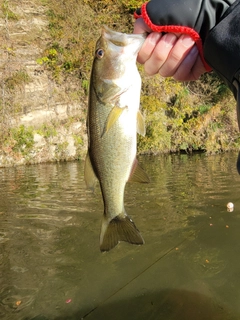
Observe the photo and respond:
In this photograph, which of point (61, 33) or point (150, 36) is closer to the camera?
Result: point (150, 36)

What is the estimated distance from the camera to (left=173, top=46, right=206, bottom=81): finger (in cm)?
165

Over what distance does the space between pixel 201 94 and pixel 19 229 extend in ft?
54.1

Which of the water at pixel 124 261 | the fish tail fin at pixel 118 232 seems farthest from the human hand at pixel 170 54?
the water at pixel 124 261

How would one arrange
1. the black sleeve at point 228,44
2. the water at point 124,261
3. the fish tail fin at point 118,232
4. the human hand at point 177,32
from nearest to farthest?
1. the black sleeve at point 228,44
2. the human hand at point 177,32
3. the fish tail fin at point 118,232
4. the water at point 124,261

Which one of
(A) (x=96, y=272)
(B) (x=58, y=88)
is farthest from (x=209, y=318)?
(B) (x=58, y=88)

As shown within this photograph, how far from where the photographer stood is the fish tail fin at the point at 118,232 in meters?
2.04

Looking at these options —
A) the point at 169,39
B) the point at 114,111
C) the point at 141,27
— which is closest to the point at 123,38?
the point at 141,27

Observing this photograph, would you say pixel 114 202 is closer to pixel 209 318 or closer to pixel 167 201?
pixel 209 318

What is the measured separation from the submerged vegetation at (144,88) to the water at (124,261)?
415 inches

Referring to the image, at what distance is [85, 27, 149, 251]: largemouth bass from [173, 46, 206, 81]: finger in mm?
234

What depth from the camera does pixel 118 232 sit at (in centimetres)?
205

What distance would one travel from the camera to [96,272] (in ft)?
13.6

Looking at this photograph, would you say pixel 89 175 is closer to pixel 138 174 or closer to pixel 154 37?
pixel 138 174

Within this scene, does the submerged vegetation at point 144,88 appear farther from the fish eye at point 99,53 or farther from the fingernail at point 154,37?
the fingernail at point 154,37
